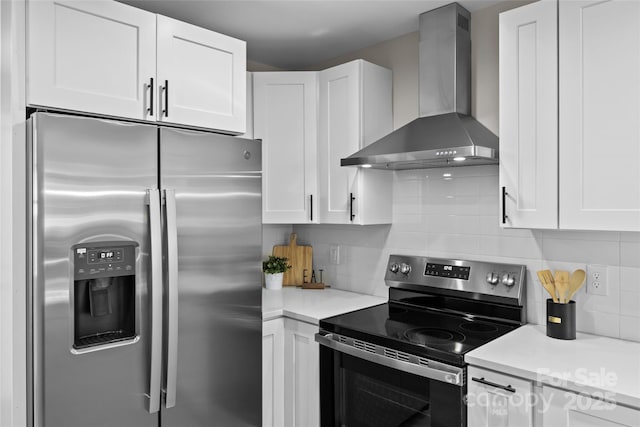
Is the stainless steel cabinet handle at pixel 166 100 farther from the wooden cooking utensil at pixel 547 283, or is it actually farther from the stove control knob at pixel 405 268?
the wooden cooking utensil at pixel 547 283

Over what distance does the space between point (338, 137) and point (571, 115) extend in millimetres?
1271

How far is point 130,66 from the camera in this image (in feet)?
6.02

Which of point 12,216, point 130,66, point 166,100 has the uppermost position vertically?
point 130,66

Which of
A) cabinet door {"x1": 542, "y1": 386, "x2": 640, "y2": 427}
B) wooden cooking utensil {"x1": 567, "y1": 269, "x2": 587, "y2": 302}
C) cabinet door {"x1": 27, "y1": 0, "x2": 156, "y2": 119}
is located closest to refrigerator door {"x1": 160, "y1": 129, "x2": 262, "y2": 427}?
cabinet door {"x1": 27, "y1": 0, "x2": 156, "y2": 119}

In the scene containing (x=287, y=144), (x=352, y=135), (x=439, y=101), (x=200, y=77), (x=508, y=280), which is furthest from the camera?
(x=287, y=144)

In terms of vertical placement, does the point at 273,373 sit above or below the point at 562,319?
below

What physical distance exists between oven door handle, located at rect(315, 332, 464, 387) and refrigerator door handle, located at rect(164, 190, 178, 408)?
71 centimetres

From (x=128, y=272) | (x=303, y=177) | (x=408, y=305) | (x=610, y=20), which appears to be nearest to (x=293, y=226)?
(x=303, y=177)

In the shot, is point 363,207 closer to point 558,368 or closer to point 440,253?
point 440,253

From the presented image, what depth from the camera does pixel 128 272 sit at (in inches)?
67.7

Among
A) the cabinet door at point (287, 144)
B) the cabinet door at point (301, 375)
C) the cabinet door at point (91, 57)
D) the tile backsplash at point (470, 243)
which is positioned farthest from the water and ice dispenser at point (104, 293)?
the tile backsplash at point (470, 243)

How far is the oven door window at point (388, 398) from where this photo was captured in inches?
69.4

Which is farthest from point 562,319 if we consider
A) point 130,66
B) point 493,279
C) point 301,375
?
point 130,66

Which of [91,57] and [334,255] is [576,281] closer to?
[334,255]
